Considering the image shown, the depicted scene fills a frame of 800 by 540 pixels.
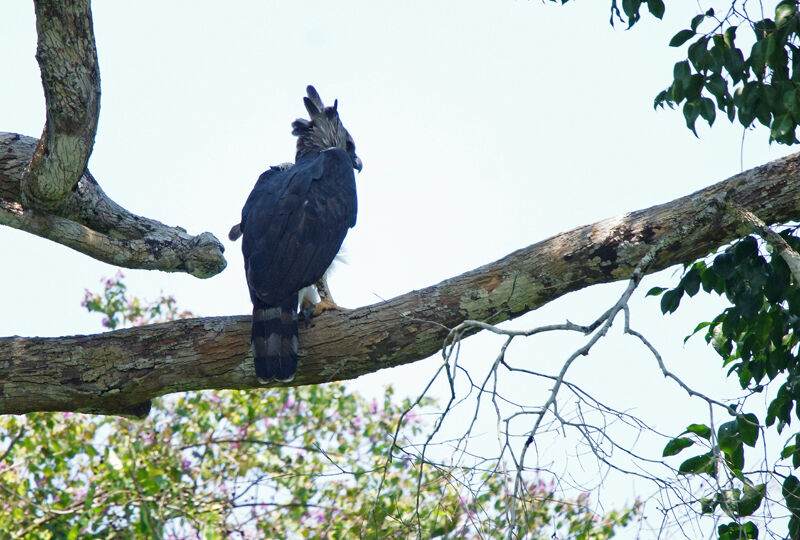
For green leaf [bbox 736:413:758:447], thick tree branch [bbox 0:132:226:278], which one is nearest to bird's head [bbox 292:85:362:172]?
thick tree branch [bbox 0:132:226:278]

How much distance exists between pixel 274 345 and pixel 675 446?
5.40ft

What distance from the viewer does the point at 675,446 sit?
2891 millimetres

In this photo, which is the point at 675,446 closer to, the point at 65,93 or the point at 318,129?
the point at 65,93

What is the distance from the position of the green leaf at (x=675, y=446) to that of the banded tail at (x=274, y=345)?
156cm

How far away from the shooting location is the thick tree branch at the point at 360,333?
3.42 meters

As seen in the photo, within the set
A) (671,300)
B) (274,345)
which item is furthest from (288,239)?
(671,300)

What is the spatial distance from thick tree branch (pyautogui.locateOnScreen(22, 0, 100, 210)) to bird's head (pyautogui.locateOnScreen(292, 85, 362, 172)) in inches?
81.5

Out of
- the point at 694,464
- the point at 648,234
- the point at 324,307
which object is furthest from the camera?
the point at 324,307

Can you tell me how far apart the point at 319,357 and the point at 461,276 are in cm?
70

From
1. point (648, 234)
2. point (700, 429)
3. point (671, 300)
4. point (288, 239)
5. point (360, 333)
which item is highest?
point (288, 239)

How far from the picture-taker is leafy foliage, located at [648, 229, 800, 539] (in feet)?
9.50

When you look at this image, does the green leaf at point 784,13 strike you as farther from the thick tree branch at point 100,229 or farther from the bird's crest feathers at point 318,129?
the bird's crest feathers at point 318,129

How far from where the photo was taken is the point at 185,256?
425 cm

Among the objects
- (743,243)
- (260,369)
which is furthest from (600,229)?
(260,369)
